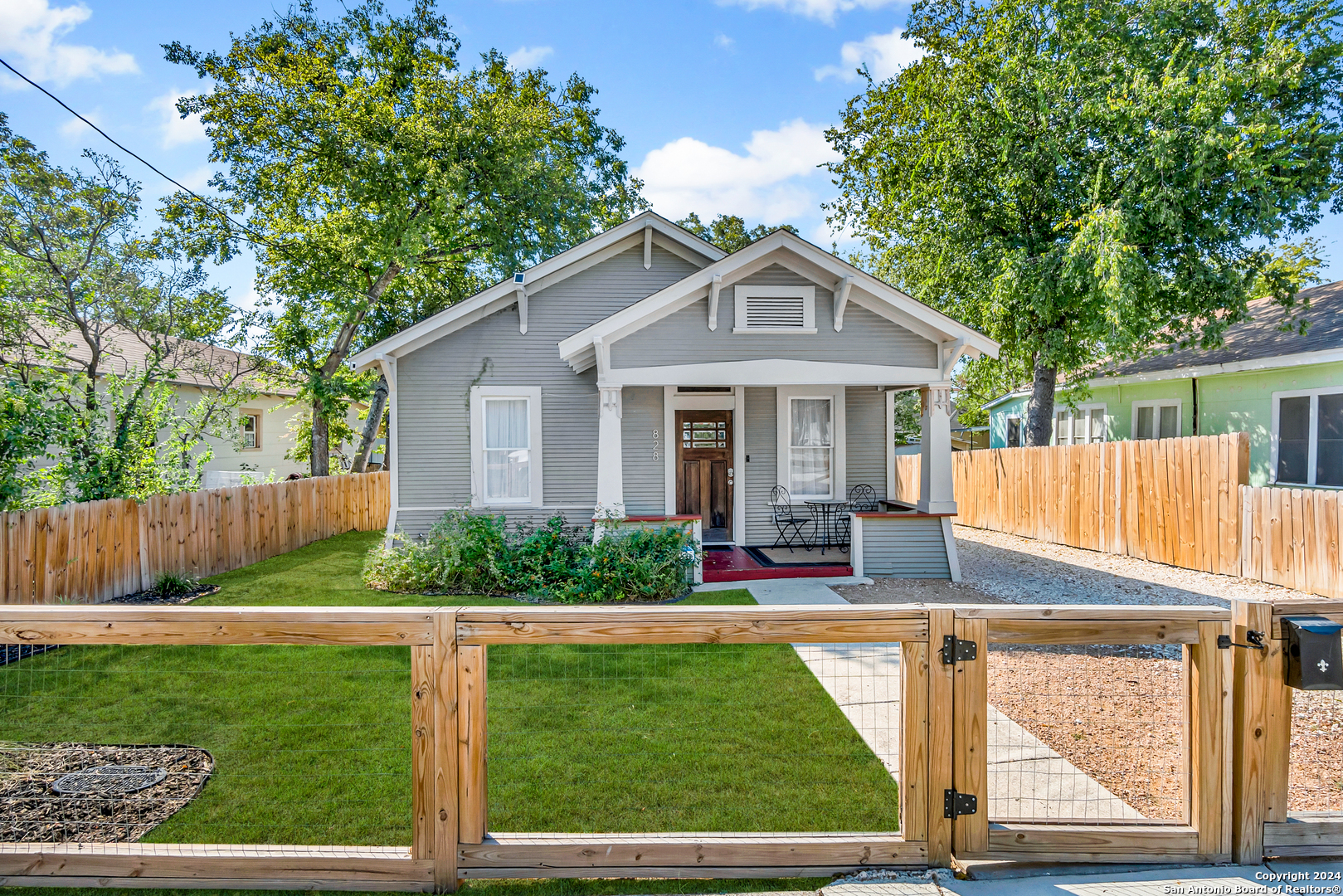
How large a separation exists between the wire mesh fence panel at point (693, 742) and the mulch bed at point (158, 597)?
18.3ft

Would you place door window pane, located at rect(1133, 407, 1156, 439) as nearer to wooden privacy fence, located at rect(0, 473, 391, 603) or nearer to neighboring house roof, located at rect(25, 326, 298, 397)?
wooden privacy fence, located at rect(0, 473, 391, 603)

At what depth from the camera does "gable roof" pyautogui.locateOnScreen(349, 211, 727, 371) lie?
35.0ft

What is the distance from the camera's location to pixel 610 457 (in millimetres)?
9359

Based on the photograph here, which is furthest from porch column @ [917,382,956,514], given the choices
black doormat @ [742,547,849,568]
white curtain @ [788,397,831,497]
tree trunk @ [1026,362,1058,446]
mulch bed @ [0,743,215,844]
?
mulch bed @ [0,743,215,844]

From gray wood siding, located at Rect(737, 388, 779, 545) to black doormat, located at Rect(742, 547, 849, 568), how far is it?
581 mm

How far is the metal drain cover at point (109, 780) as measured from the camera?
12.0ft

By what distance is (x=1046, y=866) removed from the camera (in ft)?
8.69

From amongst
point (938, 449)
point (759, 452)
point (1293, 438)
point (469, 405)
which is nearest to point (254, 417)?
point (469, 405)

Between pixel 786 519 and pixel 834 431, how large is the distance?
69.3 inches

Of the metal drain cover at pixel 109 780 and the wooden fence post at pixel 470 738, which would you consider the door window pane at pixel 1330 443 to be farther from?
the metal drain cover at pixel 109 780

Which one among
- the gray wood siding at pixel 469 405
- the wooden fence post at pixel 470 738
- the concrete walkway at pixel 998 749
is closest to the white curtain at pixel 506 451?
the gray wood siding at pixel 469 405

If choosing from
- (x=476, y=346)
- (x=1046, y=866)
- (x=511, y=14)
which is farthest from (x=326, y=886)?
(x=511, y=14)

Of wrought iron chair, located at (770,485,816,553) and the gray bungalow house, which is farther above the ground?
the gray bungalow house

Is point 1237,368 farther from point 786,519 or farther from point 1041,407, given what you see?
point 786,519
